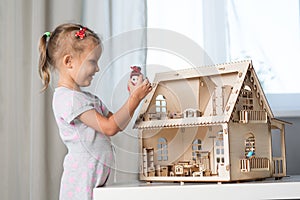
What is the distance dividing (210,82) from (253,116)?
0.14 meters

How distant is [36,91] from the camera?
1.64 metres

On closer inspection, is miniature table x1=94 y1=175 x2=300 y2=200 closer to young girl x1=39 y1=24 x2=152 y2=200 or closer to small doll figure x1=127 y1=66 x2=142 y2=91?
young girl x1=39 y1=24 x2=152 y2=200

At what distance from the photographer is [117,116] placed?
1.23 meters

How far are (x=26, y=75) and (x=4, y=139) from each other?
0.22 m

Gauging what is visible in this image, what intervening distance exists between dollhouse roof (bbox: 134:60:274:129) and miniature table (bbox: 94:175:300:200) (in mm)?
163

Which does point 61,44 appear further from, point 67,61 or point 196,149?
point 196,149

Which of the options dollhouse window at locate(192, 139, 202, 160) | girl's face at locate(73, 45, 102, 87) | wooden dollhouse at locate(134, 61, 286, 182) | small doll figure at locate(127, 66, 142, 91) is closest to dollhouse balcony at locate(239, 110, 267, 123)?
wooden dollhouse at locate(134, 61, 286, 182)

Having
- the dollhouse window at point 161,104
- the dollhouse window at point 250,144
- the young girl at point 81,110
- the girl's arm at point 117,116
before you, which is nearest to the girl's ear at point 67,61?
the young girl at point 81,110

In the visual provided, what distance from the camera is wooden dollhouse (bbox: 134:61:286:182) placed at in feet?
3.92

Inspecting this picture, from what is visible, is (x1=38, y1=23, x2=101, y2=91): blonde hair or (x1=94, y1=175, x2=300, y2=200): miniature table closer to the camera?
(x1=94, y1=175, x2=300, y2=200): miniature table

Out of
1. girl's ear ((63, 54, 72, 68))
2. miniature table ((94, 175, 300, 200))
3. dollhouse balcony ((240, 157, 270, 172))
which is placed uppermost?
girl's ear ((63, 54, 72, 68))

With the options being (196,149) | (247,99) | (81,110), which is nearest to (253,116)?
(247,99)

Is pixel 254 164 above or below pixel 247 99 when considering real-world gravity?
below

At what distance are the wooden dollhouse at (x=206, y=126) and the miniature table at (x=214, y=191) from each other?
0.06 metres
